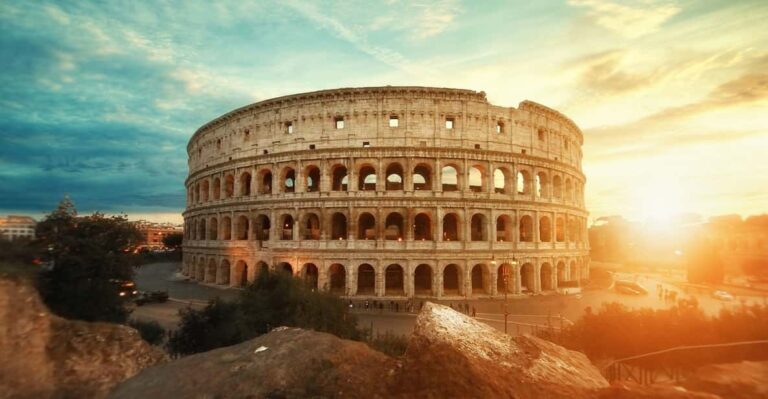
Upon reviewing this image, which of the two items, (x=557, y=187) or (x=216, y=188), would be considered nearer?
(x=557, y=187)

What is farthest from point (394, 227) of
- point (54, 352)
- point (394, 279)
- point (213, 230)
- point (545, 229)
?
point (54, 352)

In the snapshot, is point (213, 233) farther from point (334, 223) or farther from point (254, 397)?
point (254, 397)

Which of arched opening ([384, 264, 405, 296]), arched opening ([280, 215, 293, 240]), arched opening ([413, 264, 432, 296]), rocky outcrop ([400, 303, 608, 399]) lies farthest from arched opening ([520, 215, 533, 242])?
rocky outcrop ([400, 303, 608, 399])

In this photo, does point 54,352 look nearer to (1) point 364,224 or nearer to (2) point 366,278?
(2) point 366,278

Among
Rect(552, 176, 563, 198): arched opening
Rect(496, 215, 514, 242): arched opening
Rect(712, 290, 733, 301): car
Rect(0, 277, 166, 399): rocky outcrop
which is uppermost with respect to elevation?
Rect(552, 176, 563, 198): arched opening

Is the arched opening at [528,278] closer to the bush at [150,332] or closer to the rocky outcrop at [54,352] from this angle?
the bush at [150,332]

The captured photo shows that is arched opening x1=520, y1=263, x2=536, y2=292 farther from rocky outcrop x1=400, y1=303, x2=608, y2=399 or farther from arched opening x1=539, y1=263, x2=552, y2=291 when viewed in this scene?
rocky outcrop x1=400, y1=303, x2=608, y2=399

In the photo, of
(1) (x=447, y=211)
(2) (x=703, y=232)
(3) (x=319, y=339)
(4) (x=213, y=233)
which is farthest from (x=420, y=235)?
(2) (x=703, y=232)
